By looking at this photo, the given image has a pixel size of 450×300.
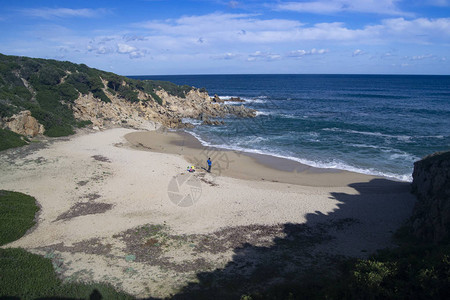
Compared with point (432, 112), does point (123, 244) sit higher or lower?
lower

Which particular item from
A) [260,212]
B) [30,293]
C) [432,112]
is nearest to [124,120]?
[260,212]

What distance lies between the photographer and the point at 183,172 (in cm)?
→ 2194

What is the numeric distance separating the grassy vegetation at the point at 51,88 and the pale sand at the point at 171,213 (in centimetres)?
603

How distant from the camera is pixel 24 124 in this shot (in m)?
25.8

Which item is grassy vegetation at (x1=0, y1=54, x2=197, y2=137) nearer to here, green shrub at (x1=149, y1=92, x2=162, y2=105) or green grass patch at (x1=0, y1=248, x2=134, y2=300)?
green shrub at (x1=149, y1=92, x2=162, y2=105)

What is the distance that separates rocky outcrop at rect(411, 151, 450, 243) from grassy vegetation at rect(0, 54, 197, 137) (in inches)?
1161

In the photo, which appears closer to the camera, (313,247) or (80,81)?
(313,247)

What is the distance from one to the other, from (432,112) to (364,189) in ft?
126

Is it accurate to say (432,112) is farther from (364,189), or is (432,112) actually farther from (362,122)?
(364,189)

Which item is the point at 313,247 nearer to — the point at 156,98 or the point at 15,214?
the point at 15,214

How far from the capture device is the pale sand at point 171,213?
11.0m

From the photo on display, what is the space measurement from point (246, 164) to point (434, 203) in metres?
14.7

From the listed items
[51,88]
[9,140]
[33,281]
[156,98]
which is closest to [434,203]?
[33,281]

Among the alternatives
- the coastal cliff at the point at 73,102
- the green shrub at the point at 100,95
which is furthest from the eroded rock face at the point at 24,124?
the green shrub at the point at 100,95
